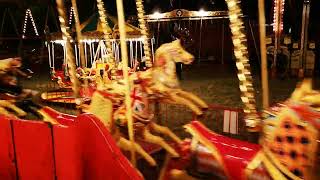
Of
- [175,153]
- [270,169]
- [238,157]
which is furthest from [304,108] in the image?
[175,153]

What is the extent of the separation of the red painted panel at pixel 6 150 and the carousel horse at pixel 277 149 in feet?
6.61

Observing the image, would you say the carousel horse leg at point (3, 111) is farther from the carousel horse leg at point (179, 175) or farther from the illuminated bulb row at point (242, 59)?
the illuminated bulb row at point (242, 59)

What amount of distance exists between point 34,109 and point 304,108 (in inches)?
211

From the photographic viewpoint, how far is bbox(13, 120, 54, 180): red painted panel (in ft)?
12.6

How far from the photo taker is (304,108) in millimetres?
3006

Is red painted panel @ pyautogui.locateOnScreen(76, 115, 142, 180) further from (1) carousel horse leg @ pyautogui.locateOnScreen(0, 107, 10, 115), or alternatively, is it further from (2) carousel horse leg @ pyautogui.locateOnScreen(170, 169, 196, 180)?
(1) carousel horse leg @ pyautogui.locateOnScreen(0, 107, 10, 115)

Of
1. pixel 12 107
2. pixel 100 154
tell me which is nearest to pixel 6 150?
pixel 100 154

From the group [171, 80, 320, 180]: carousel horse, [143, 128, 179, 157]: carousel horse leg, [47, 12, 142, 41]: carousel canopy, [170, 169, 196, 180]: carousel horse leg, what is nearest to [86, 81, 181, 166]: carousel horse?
[143, 128, 179, 157]: carousel horse leg

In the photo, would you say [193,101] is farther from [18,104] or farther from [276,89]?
[276,89]

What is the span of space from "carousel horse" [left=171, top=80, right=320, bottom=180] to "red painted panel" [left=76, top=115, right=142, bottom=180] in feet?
3.14

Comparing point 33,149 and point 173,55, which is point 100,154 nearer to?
point 33,149

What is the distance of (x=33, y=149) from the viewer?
393 cm

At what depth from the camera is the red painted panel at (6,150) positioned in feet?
13.6

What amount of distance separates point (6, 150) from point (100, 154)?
1.43m
